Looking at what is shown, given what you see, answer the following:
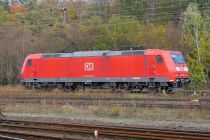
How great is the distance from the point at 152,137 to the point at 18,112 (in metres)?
13.0

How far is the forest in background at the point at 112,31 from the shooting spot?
157 feet

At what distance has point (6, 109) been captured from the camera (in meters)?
25.0

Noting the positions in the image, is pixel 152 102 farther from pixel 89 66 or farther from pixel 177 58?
pixel 89 66

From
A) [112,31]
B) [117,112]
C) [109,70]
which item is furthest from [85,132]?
[112,31]

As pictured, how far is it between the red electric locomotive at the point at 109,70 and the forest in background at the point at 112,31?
6.75 m

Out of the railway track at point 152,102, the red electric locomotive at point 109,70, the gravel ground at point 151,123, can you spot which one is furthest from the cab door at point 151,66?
the gravel ground at point 151,123

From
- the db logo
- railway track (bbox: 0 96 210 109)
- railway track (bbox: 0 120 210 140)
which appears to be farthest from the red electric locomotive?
railway track (bbox: 0 120 210 140)

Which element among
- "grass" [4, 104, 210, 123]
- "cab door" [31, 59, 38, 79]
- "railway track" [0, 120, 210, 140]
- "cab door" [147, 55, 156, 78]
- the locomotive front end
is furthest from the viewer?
"cab door" [31, 59, 38, 79]

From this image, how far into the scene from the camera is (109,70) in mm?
36031

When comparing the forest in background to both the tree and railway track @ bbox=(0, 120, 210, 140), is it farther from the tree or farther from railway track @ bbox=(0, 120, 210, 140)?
railway track @ bbox=(0, 120, 210, 140)

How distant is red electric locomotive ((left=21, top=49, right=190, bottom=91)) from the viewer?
33.4 meters

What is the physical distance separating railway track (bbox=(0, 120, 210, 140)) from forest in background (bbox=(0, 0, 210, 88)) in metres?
28.6

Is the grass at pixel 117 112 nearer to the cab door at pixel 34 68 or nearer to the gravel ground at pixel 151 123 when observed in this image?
the gravel ground at pixel 151 123

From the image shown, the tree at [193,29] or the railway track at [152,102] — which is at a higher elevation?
the tree at [193,29]
